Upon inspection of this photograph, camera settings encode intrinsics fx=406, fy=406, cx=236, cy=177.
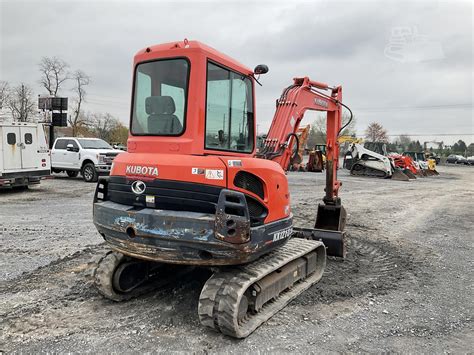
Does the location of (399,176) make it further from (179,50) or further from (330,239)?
(179,50)

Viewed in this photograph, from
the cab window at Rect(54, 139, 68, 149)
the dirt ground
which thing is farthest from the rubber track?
the cab window at Rect(54, 139, 68, 149)

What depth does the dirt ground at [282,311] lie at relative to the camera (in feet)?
12.2

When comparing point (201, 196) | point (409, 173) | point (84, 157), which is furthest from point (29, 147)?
point (409, 173)

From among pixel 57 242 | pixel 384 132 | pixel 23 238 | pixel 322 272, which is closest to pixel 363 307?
pixel 322 272

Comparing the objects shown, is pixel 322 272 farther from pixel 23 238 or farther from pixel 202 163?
pixel 23 238

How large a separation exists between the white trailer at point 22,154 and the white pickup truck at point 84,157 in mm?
2262

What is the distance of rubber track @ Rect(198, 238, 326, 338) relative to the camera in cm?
370

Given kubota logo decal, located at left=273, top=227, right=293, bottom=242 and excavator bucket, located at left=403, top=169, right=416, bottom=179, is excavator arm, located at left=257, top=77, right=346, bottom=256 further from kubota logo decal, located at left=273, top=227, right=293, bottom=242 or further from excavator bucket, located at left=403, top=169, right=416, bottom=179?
excavator bucket, located at left=403, top=169, right=416, bottom=179

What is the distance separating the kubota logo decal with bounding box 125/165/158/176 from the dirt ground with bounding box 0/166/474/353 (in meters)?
1.51

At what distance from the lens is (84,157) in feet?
55.2

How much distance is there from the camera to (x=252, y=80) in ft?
15.6

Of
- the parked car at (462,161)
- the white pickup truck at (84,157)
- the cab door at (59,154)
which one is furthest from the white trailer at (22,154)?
the parked car at (462,161)

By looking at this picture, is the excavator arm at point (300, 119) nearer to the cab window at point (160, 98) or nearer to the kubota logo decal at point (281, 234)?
the kubota logo decal at point (281, 234)

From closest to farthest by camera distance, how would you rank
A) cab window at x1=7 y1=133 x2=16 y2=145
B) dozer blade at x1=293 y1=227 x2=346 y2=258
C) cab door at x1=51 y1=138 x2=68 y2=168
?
dozer blade at x1=293 y1=227 x2=346 y2=258 → cab window at x1=7 y1=133 x2=16 y2=145 → cab door at x1=51 y1=138 x2=68 y2=168
